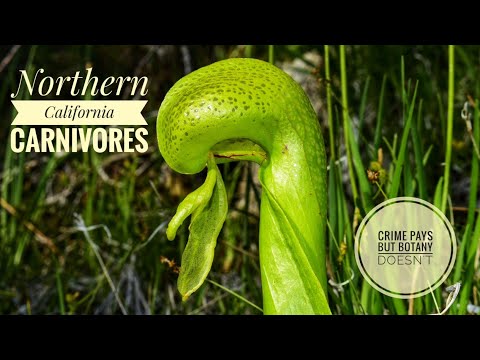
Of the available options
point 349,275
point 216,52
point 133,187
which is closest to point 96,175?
point 133,187

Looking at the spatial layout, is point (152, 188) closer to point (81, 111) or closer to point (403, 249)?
point (81, 111)

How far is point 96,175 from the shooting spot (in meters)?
1.43

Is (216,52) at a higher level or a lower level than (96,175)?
higher

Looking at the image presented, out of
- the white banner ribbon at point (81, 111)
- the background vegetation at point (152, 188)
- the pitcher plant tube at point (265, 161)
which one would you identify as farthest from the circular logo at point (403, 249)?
the white banner ribbon at point (81, 111)

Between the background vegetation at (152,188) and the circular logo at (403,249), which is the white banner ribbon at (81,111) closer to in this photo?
the background vegetation at (152,188)

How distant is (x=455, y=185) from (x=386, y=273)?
493 mm

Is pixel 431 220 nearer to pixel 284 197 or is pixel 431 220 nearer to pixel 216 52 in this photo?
pixel 284 197

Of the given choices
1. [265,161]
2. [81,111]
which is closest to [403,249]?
[265,161]

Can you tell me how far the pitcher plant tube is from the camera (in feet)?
2.34

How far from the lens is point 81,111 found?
106 cm

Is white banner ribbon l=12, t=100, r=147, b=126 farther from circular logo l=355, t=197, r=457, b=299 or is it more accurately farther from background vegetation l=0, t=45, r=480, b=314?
circular logo l=355, t=197, r=457, b=299

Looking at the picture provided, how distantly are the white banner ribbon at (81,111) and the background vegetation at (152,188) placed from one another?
0.07 metres

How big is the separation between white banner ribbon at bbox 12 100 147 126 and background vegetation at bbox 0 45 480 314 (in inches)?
2.9
